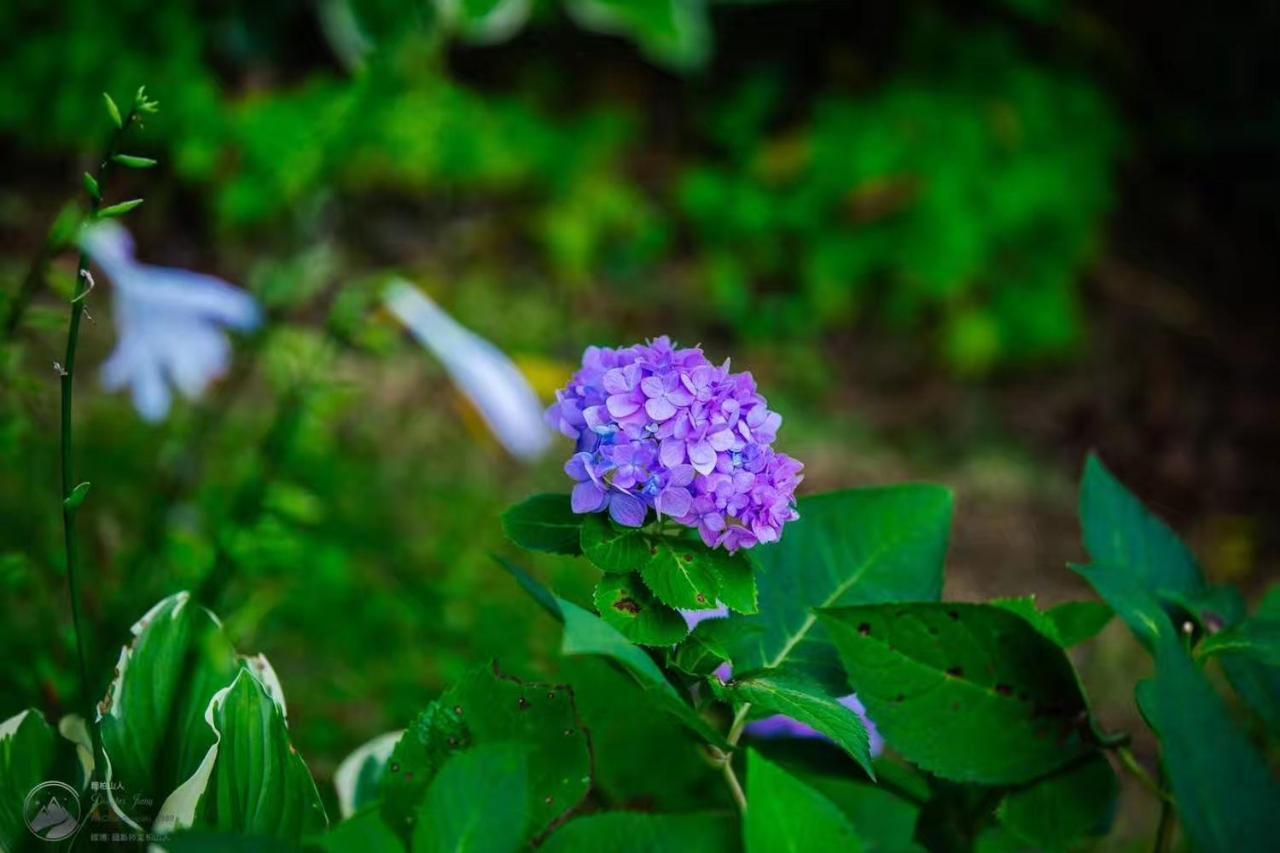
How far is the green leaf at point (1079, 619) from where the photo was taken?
745mm

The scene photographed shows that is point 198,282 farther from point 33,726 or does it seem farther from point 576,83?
point 576,83

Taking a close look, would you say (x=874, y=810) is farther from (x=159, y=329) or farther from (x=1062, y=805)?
(x=159, y=329)

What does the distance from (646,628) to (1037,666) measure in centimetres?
27

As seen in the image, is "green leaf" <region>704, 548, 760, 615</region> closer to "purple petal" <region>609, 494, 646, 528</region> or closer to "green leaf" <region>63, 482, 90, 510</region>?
"purple petal" <region>609, 494, 646, 528</region>

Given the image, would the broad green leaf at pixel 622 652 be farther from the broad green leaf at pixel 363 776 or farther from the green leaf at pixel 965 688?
the broad green leaf at pixel 363 776

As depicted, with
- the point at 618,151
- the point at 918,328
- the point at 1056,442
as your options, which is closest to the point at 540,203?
the point at 618,151

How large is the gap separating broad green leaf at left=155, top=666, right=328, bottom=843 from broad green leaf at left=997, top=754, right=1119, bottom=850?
1.38 ft

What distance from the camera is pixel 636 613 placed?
58 cm

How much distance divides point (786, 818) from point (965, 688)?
186 mm

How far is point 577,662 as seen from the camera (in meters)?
0.76

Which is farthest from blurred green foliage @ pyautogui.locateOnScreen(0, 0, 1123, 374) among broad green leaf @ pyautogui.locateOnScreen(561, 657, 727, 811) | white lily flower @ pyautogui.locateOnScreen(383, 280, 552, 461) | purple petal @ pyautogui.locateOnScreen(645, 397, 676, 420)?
purple petal @ pyautogui.locateOnScreen(645, 397, 676, 420)

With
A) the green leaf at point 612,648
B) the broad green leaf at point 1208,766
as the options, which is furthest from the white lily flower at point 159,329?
the broad green leaf at point 1208,766

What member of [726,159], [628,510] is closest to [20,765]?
[628,510]

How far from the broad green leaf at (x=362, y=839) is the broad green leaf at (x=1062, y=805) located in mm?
371
